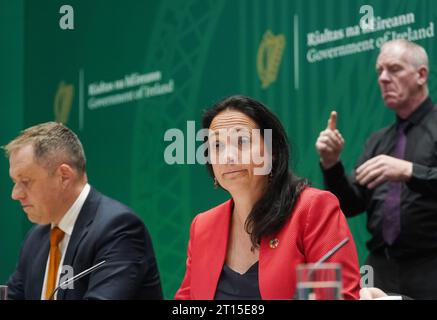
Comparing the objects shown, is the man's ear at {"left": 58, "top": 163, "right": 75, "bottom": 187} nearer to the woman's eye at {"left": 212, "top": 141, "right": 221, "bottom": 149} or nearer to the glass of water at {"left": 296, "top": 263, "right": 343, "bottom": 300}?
the woman's eye at {"left": 212, "top": 141, "right": 221, "bottom": 149}

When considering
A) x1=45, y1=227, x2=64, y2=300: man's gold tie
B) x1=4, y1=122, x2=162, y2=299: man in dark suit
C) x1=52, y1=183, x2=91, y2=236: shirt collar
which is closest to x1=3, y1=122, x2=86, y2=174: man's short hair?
x1=4, y1=122, x2=162, y2=299: man in dark suit

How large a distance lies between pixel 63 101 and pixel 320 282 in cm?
487

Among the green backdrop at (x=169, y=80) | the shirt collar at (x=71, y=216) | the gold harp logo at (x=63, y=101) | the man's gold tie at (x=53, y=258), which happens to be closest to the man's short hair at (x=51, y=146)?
the shirt collar at (x=71, y=216)

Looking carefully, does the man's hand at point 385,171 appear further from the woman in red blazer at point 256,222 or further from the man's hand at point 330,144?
the woman in red blazer at point 256,222

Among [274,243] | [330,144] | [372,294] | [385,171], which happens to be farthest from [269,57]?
[372,294]

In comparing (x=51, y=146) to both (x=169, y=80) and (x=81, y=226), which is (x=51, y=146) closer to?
(x=81, y=226)

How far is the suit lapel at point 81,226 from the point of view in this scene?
11.4 feet

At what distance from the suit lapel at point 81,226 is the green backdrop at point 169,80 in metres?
1.64

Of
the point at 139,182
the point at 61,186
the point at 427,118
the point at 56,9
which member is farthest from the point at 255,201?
the point at 56,9

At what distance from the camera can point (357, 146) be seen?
15.5ft

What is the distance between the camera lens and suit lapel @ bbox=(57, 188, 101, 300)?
136 inches

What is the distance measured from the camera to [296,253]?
2783 millimetres
